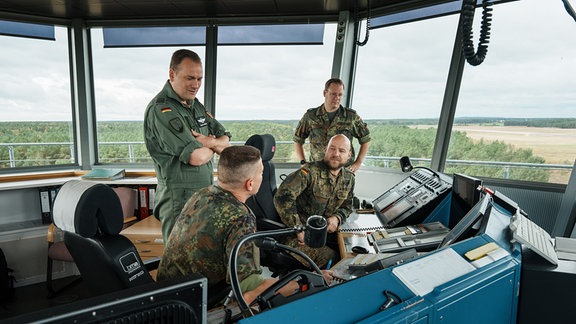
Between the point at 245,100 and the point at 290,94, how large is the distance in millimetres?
504

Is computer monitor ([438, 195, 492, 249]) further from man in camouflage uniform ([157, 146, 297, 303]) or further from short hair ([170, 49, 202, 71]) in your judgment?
short hair ([170, 49, 202, 71])

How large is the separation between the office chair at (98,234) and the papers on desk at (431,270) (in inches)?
32.7

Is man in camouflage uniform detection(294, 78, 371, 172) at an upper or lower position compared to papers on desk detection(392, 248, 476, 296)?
upper

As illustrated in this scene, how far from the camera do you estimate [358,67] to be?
398 centimetres

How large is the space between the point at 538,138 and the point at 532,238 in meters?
2.18

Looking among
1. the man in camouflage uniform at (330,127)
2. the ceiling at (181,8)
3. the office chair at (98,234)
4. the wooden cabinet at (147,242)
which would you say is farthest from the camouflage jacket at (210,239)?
the ceiling at (181,8)

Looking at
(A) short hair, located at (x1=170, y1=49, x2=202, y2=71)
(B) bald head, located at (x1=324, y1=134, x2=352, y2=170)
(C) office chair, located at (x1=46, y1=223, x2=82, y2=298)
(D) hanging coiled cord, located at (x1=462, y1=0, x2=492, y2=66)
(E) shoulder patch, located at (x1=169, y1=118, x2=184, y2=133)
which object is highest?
(D) hanging coiled cord, located at (x1=462, y1=0, x2=492, y2=66)

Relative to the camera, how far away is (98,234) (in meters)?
1.21

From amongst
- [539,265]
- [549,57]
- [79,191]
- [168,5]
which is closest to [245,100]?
[168,5]

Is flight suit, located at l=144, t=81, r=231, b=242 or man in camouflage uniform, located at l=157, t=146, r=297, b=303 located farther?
flight suit, located at l=144, t=81, r=231, b=242

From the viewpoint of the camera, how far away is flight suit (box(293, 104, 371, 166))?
323cm

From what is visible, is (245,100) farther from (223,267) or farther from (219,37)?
(223,267)

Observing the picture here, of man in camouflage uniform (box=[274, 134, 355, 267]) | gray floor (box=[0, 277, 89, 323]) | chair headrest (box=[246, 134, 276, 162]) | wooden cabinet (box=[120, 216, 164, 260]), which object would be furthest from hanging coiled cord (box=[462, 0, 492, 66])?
gray floor (box=[0, 277, 89, 323])

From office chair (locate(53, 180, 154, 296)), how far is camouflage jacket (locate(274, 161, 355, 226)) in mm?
1093
